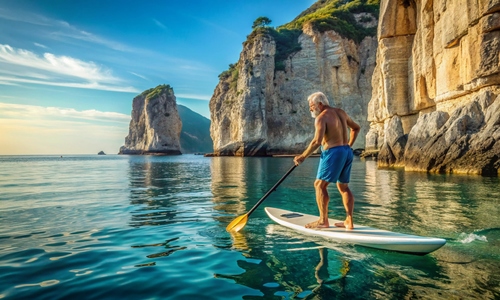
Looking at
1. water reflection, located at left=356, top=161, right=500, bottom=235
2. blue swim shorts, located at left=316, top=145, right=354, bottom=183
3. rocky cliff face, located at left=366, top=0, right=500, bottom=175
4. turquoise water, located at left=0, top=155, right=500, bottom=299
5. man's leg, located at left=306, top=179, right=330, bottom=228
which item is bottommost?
turquoise water, located at left=0, top=155, right=500, bottom=299

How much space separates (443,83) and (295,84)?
39.3 meters

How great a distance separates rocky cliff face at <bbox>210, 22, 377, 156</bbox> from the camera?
2302 inches

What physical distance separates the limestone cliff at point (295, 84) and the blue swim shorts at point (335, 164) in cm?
5218


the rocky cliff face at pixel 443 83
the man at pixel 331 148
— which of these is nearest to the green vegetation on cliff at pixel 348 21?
the rocky cliff face at pixel 443 83

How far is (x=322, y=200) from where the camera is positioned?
5.67 metres

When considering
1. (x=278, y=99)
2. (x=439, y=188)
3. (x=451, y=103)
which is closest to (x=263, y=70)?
(x=278, y=99)

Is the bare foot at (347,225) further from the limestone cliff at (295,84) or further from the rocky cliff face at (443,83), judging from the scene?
the limestone cliff at (295,84)

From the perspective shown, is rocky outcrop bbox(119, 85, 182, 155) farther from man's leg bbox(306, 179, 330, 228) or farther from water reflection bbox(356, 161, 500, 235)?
man's leg bbox(306, 179, 330, 228)

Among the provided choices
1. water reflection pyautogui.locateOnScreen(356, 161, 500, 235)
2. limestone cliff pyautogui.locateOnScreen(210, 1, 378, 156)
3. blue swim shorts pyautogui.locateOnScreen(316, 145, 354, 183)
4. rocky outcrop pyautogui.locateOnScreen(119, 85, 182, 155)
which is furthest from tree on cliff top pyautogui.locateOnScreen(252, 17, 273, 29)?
blue swim shorts pyautogui.locateOnScreen(316, 145, 354, 183)

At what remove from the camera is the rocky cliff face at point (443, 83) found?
1698 centimetres

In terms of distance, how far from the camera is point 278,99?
2425 inches

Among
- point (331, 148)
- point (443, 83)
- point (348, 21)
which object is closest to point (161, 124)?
point (348, 21)

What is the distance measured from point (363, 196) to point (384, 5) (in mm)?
25171

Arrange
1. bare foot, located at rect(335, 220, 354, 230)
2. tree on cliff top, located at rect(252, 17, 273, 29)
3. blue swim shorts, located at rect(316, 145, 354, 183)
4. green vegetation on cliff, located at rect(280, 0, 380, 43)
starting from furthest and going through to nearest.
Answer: tree on cliff top, located at rect(252, 17, 273, 29)
green vegetation on cliff, located at rect(280, 0, 380, 43)
bare foot, located at rect(335, 220, 354, 230)
blue swim shorts, located at rect(316, 145, 354, 183)
